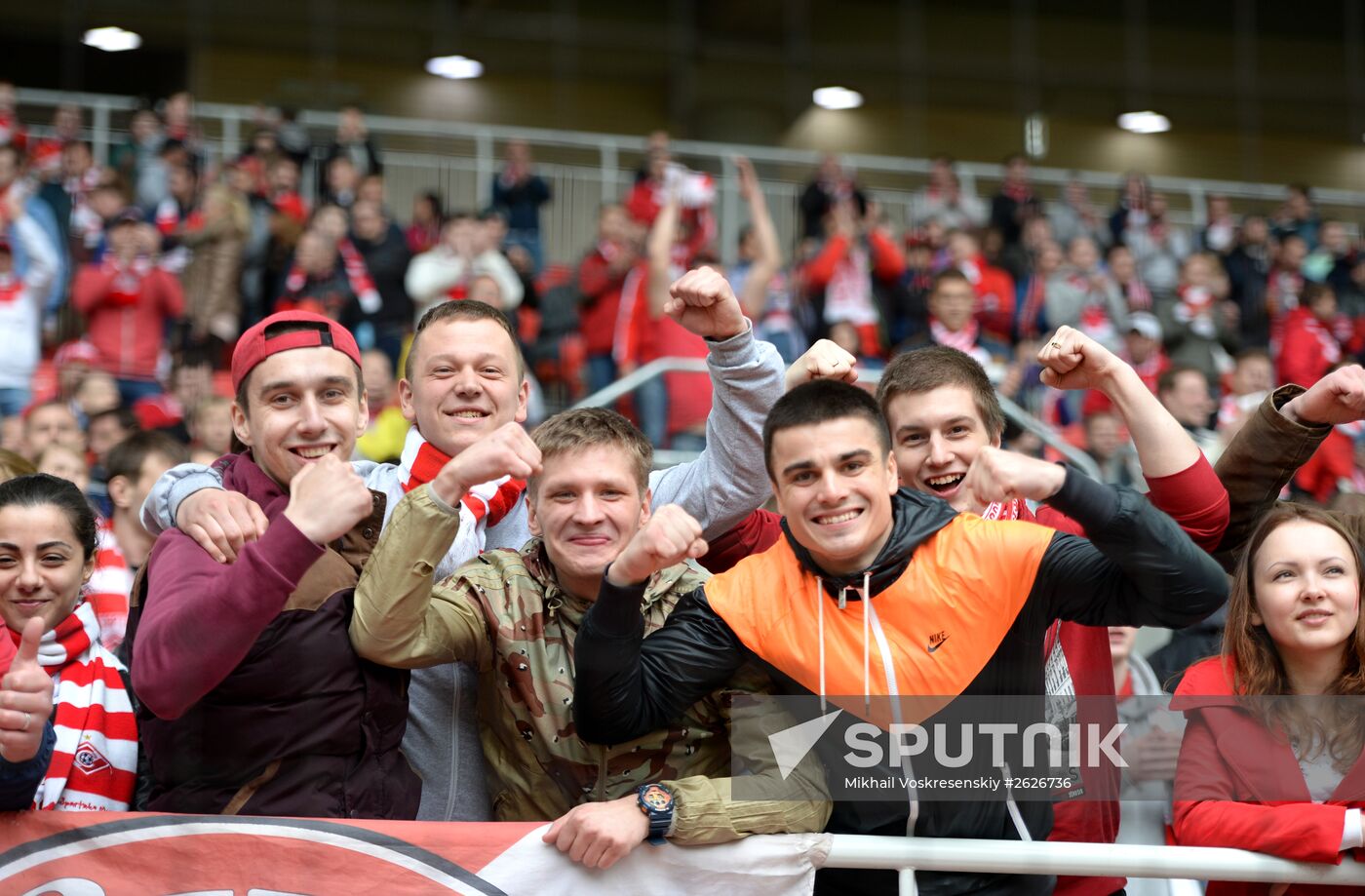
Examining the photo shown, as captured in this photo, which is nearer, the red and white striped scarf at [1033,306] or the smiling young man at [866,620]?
the smiling young man at [866,620]

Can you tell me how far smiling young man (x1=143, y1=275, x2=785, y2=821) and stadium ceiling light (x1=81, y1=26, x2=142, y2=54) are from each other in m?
14.0

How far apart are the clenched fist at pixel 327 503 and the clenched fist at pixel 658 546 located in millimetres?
513

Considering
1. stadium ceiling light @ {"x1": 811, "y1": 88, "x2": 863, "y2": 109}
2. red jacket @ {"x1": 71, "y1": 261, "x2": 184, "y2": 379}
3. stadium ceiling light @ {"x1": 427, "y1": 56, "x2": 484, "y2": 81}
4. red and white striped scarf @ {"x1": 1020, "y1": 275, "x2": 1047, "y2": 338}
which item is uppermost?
stadium ceiling light @ {"x1": 427, "y1": 56, "x2": 484, "y2": 81}

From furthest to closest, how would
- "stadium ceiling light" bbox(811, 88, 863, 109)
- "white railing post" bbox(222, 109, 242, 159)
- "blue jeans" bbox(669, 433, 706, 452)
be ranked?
"stadium ceiling light" bbox(811, 88, 863, 109) < "white railing post" bbox(222, 109, 242, 159) < "blue jeans" bbox(669, 433, 706, 452)

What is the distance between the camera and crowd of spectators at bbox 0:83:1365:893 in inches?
131

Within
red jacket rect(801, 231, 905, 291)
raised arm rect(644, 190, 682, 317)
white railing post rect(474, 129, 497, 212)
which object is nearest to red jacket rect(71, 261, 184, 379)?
raised arm rect(644, 190, 682, 317)

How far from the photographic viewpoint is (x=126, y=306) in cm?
1087

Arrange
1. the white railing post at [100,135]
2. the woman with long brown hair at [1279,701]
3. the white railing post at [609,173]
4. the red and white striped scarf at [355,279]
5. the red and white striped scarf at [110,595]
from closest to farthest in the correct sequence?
the woman with long brown hair at [1279,701] → the red and white striped scarf at [110,595] → the red and white striped scarf at [355,279] → the white railing post at [100,135] → the white railing post at [609,173]

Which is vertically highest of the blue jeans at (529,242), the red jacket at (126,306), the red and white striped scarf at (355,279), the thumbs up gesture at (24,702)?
Answer: the blue jeans at (529,242)

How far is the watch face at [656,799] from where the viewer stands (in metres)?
3.20

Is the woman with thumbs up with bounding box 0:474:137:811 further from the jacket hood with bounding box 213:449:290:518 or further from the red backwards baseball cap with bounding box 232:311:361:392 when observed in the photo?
the red backwards baseball cap with bounding box 232:311:361:392

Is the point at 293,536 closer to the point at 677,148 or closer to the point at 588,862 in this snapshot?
the point at 588,862

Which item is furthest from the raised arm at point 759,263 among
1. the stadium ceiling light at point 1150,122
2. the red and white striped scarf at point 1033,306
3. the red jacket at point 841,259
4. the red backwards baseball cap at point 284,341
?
the stadium ceiling light at point 1150,122

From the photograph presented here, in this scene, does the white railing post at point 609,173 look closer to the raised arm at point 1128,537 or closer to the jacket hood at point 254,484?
the jacket hood at point 254,484
